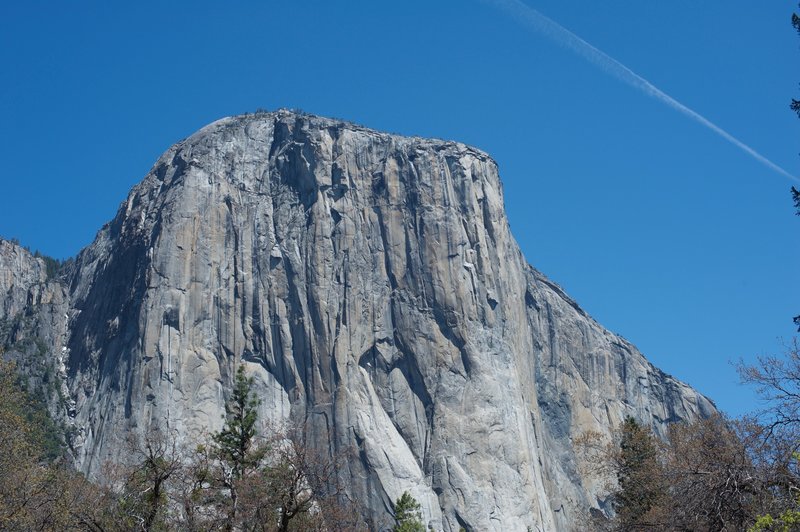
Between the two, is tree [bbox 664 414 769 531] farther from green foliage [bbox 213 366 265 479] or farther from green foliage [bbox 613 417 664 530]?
green foliage [bbox 213 366 265 479]

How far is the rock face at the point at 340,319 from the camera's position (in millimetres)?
90750

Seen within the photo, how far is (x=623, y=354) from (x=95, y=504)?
346ft

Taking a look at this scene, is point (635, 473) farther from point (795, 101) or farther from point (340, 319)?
point (340, 319)

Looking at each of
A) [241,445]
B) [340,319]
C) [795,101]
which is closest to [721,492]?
[795,101]

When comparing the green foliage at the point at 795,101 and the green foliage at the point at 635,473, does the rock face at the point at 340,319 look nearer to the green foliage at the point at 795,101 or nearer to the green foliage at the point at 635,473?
the green foliage at the point at 635,473

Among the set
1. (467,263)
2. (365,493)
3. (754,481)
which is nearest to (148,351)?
(365,493)

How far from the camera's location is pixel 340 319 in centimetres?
9631

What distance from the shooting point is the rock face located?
9075 cm

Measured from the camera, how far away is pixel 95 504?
1319 inches

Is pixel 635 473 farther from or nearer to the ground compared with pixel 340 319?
nearer to the ground

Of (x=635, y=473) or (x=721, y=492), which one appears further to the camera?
(x=635, y=473)

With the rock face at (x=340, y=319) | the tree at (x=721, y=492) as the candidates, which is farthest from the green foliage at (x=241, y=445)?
the rock face at (x=340, y=319)

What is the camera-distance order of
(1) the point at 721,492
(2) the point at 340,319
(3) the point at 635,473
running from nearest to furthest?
1. (1) the point at 721,492
2. (3) the point at 635,473
3. (2) the point at 340,319

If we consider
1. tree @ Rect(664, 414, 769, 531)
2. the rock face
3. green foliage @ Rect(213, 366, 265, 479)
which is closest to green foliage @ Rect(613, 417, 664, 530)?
tree @ Rect(664, 414, 769, 531)
